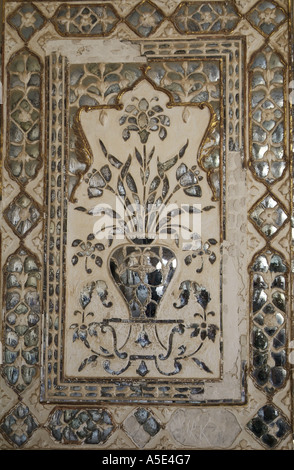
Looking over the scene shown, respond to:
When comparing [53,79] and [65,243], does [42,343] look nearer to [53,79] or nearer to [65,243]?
[65,243]

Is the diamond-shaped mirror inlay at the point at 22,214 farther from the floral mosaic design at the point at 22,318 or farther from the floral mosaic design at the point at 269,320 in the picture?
the floral mosaic design at the point at 269,320

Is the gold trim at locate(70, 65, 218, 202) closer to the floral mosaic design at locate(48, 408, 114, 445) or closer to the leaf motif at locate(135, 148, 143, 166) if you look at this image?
the leaf motif at locate(135, 148, 143, 166)

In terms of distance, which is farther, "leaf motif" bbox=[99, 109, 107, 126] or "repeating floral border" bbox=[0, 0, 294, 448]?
"leaf motif" bbox=[99, 109, 107, 126]

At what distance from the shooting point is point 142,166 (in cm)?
282

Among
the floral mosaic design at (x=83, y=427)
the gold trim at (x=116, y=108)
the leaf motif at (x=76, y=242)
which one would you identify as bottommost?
the floral mosaic design at (x=83, y=427)

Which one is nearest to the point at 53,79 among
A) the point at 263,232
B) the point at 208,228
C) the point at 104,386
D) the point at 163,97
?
the point at 163,97

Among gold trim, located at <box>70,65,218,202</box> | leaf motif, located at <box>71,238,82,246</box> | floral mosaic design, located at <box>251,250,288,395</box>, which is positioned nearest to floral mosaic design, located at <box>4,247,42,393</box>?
leaf motif, located at <box>71,238,82,246</box>

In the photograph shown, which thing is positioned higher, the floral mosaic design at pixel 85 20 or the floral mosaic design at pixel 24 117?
the floral mosaic design at pixel 85 20

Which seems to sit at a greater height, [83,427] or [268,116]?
[268,116]

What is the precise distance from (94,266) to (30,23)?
1054 mm

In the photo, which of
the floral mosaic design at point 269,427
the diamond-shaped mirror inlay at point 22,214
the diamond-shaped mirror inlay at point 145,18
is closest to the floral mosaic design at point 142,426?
the floral mosaic design at point 269,427

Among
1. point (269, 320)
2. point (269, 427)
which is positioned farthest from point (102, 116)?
point (269, 427)

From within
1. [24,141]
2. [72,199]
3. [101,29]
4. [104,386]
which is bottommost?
[104,386]

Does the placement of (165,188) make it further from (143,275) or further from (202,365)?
(202,365)
